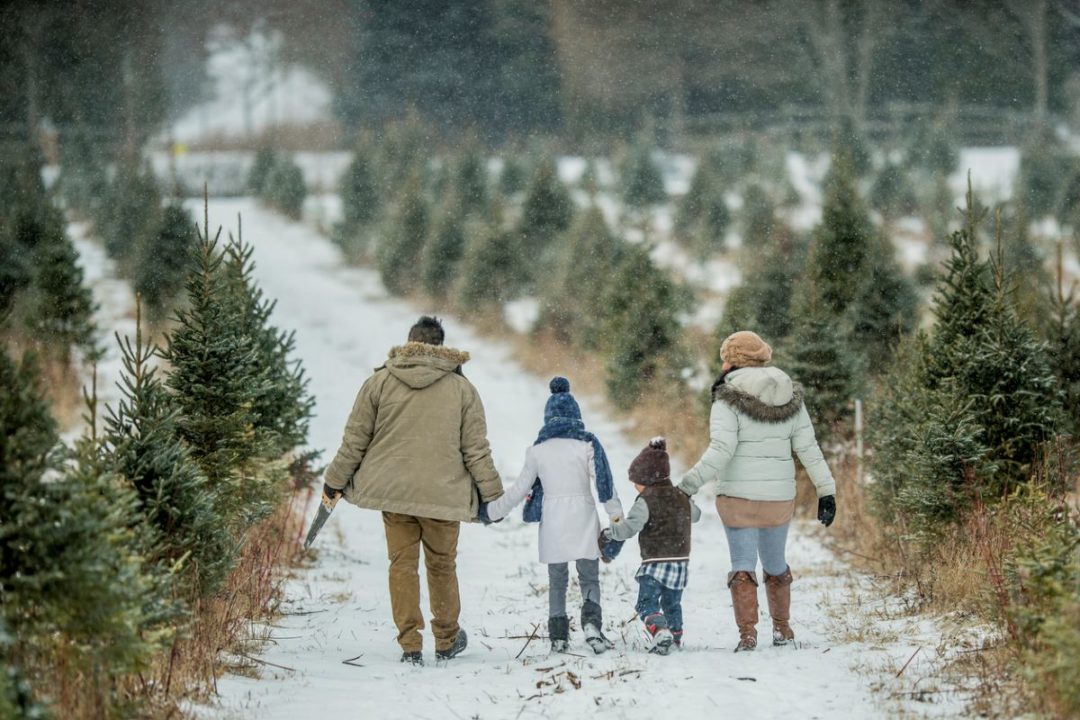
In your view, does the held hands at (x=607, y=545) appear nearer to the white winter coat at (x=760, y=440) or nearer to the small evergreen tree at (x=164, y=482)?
the white winter coat at (x=760, y=440)

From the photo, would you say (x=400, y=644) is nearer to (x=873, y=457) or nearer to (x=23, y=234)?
(x=873, y=457)

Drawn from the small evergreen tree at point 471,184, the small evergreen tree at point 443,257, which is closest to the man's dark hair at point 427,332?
the small evergreen tree at point 443,257

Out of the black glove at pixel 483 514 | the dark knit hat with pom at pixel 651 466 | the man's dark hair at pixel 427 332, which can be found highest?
the man's dark hair at pixel 427 332

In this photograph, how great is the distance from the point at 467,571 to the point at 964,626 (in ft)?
14.6

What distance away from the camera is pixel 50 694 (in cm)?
410

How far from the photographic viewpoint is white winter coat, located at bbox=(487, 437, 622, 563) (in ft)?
20.3

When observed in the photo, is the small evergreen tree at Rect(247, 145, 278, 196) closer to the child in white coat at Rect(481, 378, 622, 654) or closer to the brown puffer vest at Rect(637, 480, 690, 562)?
the child in white coat at Rect(481, 378, 622, 654)

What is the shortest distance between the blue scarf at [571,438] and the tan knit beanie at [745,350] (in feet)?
2.80

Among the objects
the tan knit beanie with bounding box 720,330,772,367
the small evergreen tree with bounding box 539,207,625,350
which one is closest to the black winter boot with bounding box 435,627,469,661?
the tan knit beanie with bounding box 720,330,772,367

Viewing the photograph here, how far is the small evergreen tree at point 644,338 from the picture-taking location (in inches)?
642

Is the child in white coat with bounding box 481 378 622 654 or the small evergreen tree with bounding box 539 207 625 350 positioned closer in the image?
the child in white coat with bounding box 481 378 622 654

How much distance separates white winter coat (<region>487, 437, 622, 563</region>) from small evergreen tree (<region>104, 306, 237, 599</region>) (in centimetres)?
149

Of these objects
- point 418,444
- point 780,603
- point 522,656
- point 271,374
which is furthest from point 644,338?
point 418,444

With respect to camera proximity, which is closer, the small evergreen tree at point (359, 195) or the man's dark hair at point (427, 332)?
the man's dark hair at point (427, 332)
